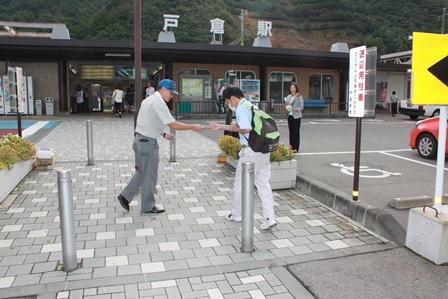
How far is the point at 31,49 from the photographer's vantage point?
64.3ft

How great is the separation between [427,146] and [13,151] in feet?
29.7

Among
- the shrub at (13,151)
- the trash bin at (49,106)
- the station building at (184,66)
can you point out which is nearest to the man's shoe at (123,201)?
the shrub at (13,151)

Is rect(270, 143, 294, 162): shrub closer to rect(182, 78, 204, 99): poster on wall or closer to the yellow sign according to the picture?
the yellow sign

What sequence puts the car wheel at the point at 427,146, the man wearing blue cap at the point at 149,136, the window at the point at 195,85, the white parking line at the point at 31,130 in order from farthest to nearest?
the window at the point at 195,85 → the white parking line at the point at 31,130 → the car wheel at the point at 427,146 → the man wearing blue cap at the point at 149,136

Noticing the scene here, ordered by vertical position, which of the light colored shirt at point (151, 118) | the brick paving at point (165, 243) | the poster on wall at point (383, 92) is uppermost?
the poster on wall at point (383, 92)

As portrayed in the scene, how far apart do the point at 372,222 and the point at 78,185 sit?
4917mm

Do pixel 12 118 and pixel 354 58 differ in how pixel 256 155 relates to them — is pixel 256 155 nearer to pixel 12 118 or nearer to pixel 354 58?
pixel 354 58

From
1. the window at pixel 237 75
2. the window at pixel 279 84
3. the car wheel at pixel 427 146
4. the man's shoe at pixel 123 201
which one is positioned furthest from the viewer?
the window at pixel 279 84

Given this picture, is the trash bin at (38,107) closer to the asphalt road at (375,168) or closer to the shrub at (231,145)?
the asphalt road at (375,168)

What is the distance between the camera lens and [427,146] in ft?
30.5

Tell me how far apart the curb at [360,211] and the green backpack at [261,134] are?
154 cm

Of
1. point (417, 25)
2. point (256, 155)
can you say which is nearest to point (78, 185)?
point (256, 155)

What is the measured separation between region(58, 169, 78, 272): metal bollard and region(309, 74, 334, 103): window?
2502 centimetres

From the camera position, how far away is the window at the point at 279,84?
26203 millimetres
